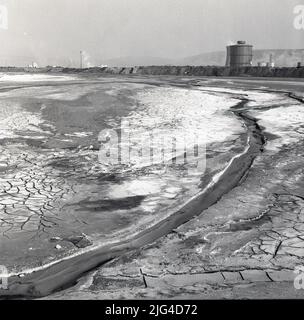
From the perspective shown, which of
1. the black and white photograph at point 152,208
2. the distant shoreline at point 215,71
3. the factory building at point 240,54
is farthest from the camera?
the factory building at point 240,54

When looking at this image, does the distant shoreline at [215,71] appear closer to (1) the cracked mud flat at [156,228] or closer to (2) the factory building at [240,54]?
(2) the factory building at [240,54]

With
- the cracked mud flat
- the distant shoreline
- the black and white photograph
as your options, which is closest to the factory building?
the distant shoreline

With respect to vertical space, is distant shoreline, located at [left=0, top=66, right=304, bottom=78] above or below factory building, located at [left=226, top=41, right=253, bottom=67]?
below

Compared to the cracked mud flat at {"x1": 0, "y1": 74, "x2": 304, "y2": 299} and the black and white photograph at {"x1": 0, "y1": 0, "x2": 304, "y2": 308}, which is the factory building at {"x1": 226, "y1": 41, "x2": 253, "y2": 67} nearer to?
the black and white photograph at {"x1": 0, "y1": 0, "x2": 304, "y2": 308}

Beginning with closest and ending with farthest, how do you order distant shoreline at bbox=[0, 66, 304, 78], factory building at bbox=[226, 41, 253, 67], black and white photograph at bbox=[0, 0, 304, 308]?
1. black and white photograph at bbox=[0, 0, 304, 308]
2. distant shoreline at bbox=[0, 66, 304, 78]
3. factory building at bbox=[226, 41, 253, 67]

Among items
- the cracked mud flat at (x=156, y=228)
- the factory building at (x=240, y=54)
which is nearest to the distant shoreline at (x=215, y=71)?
the factory building at (x=240, y=54)

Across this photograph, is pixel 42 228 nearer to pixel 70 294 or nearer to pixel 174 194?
pixel 70 294

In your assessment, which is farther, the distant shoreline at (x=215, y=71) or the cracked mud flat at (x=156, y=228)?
the distant shoreline at (x=215, y=71)

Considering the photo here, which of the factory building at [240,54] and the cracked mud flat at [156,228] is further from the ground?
the factory building at [240,54]
